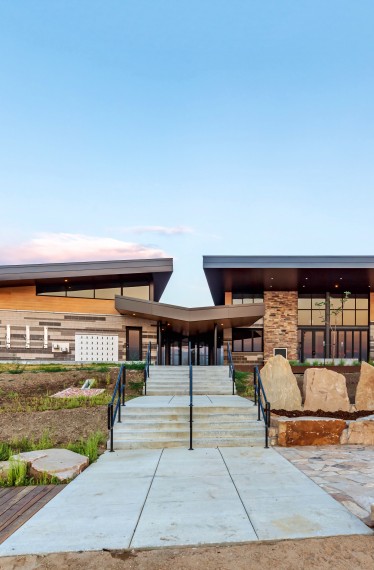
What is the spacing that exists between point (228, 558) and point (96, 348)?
23.7 meters

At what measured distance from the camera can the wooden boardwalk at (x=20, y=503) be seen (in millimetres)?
4879

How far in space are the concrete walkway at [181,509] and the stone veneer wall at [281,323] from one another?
936 inches

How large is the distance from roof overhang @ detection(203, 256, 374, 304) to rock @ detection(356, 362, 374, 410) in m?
11.7

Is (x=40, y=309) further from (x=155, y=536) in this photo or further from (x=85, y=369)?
(x=155, y=536)

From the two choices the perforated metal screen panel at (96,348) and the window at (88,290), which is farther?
the window at (88,290)

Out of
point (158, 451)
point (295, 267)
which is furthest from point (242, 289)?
point (158, 451)

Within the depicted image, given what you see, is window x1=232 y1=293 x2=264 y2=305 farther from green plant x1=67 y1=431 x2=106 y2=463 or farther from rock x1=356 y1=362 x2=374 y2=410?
green plant x1=67 y1=431 x2=106 y2=463

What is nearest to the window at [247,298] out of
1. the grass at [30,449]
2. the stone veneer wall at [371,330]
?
the stone veneer wall at [371,330]

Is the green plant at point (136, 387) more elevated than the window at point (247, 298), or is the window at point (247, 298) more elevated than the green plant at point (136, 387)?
the window at point (247, 298)

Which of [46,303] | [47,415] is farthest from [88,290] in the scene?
[47,415]

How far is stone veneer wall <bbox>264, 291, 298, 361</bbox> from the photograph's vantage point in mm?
30812

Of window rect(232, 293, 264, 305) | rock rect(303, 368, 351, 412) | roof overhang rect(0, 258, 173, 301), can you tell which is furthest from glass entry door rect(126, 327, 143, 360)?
rock rect(303, 368, 351, 412)

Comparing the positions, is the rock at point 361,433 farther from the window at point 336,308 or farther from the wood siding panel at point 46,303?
the window at point 336,308

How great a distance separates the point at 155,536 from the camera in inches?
175
